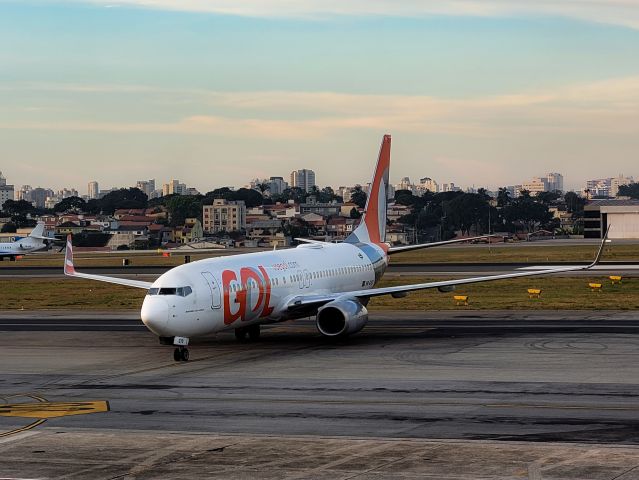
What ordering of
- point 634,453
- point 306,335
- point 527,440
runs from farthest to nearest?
point 306,335 < point 527,440 < point 634,453

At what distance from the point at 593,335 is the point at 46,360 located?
2339 centimetres

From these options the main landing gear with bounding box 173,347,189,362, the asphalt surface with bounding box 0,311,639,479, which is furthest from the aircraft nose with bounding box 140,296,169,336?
the asphalt surface with bounding box 0,311,639,479

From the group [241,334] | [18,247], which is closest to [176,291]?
[241,334]

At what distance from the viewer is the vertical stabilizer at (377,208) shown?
63.3 metres

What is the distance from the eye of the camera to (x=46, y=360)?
44125mm

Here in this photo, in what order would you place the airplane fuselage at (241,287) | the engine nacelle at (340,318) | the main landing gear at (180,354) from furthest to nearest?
the engine nacelle at (340,318)
the main landing gear at (180,354)
the airplane fuselage at (241,287)

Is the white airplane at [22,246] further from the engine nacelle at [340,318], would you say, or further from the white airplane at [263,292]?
the engine nacelle at [340,318]

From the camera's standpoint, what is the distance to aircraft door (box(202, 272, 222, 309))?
1706 inches

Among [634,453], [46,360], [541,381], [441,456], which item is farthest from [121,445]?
[46,360]

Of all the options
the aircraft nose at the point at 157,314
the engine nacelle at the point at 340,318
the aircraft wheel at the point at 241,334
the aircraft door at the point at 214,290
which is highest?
the aircraft door at the point at 214,290

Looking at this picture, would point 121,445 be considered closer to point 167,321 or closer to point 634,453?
point 634,453

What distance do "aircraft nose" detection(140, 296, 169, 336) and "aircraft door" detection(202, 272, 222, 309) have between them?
7.33 feet

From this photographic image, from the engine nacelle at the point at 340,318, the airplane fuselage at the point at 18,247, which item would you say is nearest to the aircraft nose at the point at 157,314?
the engine nacelle at the point at 340,318

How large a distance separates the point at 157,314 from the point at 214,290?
287cm
